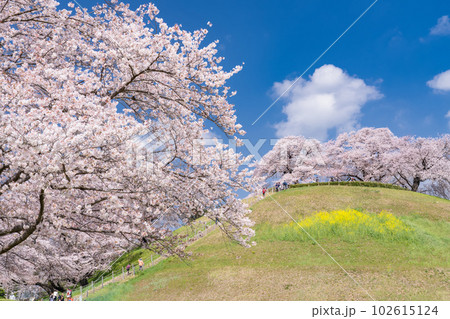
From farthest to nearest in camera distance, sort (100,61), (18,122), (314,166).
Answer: (314,166) → (100,61) → (18,122)

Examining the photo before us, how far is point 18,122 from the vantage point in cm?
578

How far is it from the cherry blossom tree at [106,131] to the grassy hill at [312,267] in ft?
15.6

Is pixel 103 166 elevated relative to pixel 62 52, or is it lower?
lower

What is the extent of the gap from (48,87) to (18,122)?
5.47 ft

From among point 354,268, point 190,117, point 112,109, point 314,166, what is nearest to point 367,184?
point 314,166

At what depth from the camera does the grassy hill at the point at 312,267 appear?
16234 millimetres

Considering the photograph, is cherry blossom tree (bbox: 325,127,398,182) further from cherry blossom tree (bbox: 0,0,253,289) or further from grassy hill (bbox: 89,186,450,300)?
cherry blossom tree (bbox: 0,0,253,289)

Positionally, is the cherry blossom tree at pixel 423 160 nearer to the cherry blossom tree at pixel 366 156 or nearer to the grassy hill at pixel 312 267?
the cherry blossom tree at pixel 366 156

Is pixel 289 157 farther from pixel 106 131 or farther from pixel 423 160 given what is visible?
pixel 106 131

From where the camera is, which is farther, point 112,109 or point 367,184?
point 367,184

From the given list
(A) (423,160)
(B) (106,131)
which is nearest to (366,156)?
(A) (423,160)

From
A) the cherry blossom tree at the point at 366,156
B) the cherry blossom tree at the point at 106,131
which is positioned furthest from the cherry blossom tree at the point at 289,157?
the cherry blossom tree at the point at 106,131

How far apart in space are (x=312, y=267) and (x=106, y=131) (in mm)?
16822

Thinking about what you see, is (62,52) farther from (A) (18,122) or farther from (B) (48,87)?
(A) (18,122)
